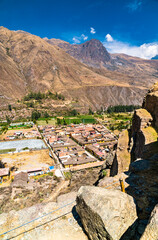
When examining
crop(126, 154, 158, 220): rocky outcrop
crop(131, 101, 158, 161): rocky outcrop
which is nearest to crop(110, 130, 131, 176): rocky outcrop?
crop(131, 101, 158, 161): rocky outcrop

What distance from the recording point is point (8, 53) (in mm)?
171375

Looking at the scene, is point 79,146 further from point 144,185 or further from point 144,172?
point 144,185

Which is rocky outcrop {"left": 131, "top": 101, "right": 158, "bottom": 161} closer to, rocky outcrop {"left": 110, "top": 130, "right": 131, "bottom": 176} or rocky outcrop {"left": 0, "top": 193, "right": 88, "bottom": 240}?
rocky outcrop {"left": 110, "top": 130, "right": 131, "bottom": 176}

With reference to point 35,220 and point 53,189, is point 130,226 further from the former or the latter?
point 53,189

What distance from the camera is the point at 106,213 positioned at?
4.19 m

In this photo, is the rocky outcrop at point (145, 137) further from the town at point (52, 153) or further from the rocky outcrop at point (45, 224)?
the rocky outcrop at point (45, 224)

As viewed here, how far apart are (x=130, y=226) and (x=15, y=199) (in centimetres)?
1930

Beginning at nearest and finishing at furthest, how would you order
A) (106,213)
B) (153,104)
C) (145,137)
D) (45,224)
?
1. (106,213)
2. (45,224)
3. (145,137)
4. (153,104)

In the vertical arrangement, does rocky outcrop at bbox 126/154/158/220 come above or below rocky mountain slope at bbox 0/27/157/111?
below

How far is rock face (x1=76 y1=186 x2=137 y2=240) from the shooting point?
4051 mm

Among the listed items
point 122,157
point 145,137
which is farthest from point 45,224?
point 122,157

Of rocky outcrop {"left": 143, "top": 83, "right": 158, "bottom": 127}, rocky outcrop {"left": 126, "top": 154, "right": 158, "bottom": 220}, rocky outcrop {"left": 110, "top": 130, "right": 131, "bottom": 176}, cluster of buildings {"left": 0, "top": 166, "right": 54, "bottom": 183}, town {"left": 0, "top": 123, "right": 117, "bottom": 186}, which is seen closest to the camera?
rocky outcrop {"left": 126, "top": 154, "right": 158, "bottom": 220}

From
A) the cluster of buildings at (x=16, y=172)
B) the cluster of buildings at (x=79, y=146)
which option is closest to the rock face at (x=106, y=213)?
the cluster of buildings at (x=79, y=146)

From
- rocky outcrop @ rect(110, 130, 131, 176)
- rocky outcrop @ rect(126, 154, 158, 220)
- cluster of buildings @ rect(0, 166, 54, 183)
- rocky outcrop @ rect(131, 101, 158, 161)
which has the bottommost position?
cluster of buildings @ rect(0, 166, 54, 183)
